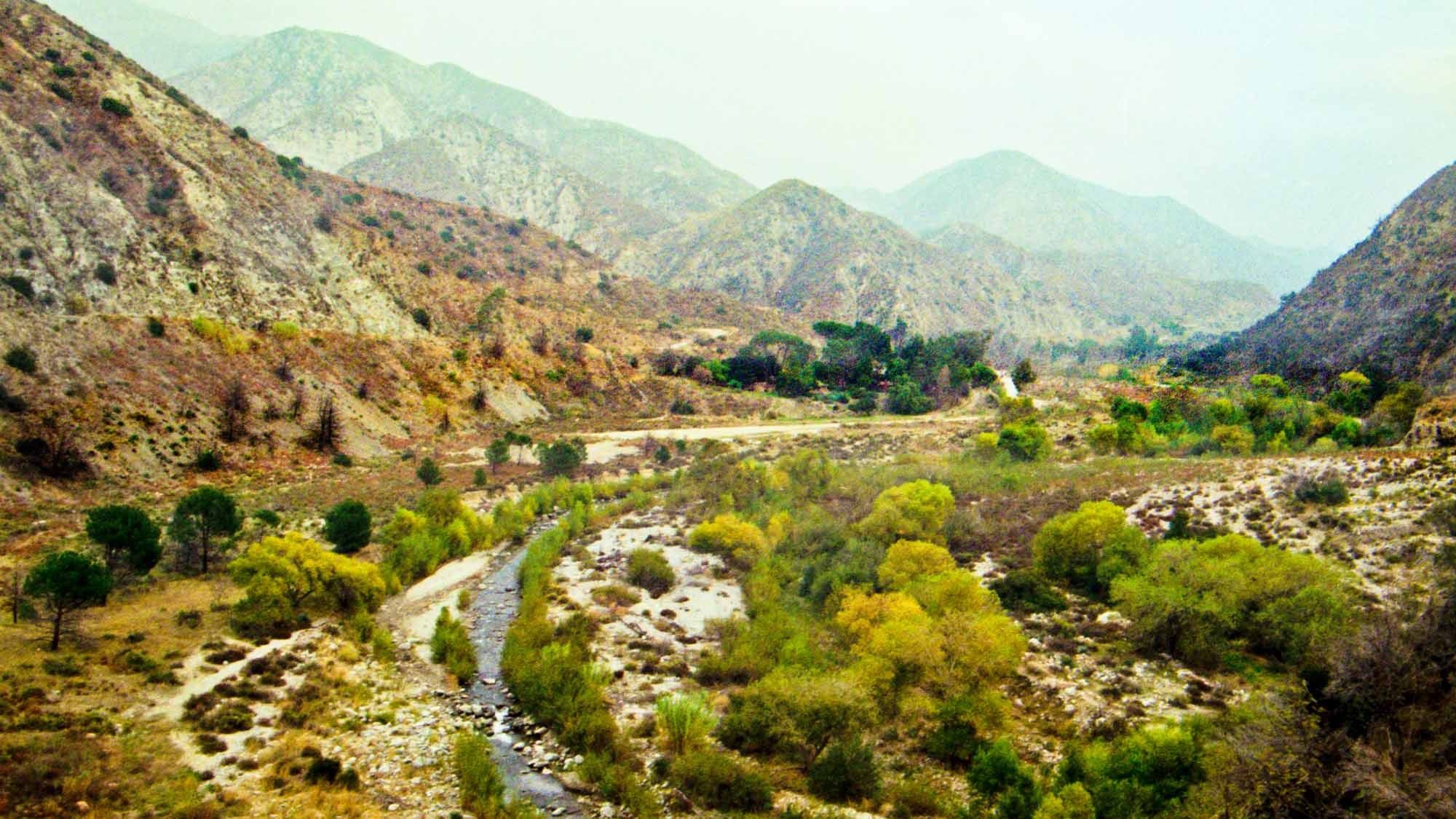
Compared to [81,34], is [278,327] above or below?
below

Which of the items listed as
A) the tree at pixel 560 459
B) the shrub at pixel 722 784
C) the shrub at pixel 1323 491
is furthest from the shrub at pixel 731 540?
the shrub at pixel 1323 491

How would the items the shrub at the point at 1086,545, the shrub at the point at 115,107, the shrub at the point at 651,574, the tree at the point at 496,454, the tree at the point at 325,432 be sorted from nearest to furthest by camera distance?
the shrub at the point at 1086,545 < the shrub at the point at 651,574 < the tree at the point at 325,432 < the tree at the point at 496,454 < the shrub at the point at 115,107

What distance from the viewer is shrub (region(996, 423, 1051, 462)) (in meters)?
52.1

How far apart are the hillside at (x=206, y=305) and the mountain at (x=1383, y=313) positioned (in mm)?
72921

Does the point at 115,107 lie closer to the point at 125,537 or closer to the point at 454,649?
the point at 125,537

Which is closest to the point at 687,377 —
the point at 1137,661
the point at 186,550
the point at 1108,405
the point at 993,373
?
the point at 993,373

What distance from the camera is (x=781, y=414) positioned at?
86.7 m

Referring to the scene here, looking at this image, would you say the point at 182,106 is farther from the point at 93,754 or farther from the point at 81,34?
the point at 93,754

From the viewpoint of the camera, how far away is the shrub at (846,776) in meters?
19.0

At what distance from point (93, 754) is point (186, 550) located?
54.1ft

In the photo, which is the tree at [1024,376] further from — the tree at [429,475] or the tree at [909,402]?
the tree at [429,475]

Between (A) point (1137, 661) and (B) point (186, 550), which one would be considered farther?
(B) point (186, 550)

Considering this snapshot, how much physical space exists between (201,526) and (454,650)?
13.8 m

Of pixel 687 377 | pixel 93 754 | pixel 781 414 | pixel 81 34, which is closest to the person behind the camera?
pixel 93 754
